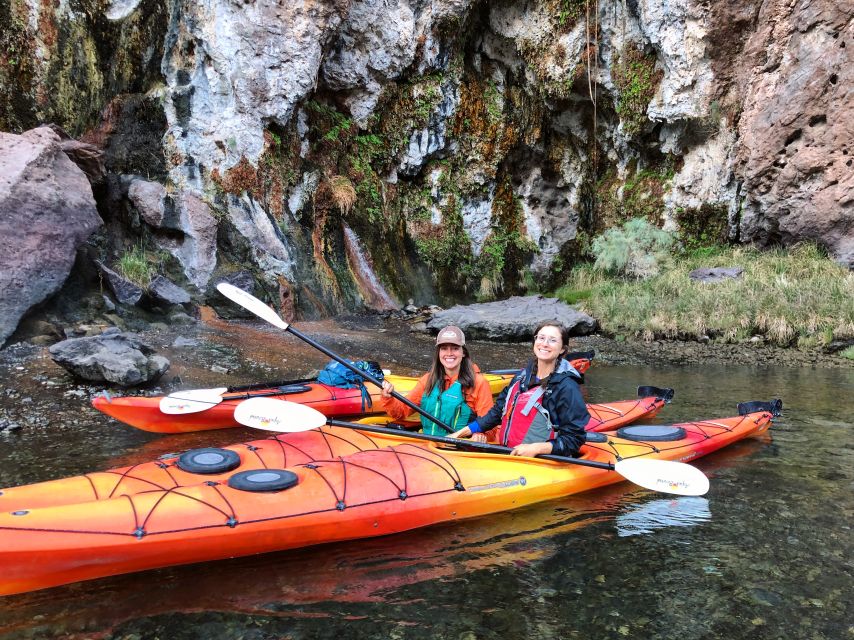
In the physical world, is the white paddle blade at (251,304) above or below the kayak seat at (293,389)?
above

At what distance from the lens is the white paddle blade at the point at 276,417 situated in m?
3.65

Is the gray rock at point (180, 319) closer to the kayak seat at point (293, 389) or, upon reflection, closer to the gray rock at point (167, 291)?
the gray rock at point (167, 291)

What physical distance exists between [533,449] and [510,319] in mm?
5896

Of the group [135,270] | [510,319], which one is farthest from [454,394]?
[510,319]

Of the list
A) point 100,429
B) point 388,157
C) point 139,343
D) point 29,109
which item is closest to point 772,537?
point 100,429

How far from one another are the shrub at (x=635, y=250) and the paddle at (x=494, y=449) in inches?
324

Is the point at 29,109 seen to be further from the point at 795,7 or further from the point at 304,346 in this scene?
the point at 795,7

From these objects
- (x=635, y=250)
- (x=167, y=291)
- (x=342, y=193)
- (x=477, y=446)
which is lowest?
(x=477, y=446)

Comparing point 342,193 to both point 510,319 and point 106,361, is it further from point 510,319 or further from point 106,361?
point 106,361

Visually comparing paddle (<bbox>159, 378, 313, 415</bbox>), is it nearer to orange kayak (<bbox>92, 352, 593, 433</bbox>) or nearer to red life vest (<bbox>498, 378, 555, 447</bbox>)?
orange kayak (<bbox>92, 352, 593, 433</bbox>)

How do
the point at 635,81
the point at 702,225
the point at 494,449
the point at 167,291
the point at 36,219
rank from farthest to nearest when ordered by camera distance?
1. the point at 702,225
2. the point at 635,81
3. the point at 167,291
4. the point at 36,219
5. the point at 494,449

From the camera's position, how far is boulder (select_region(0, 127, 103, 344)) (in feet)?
18.6

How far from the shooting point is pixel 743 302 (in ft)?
28.9

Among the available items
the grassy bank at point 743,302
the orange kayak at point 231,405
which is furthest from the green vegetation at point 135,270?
the grassy bank at point 743,302
